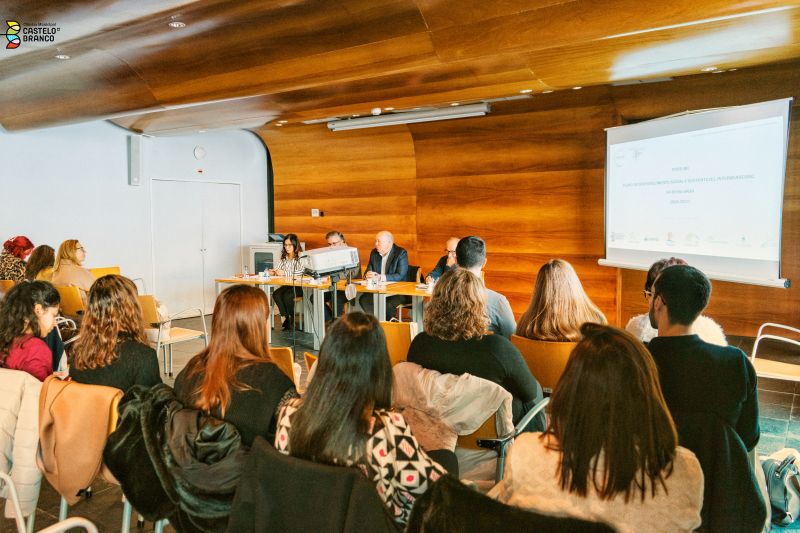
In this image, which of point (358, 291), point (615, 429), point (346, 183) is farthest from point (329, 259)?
point (346, 183)

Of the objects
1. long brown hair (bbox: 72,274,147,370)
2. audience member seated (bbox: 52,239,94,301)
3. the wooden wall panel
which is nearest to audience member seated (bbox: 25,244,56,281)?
audience member seated (bbox: 52,239,94,301)

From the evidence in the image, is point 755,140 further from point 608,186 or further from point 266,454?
point 266,454

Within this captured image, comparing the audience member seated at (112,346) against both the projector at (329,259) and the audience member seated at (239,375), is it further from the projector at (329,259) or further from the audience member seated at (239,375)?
the projector at (329,259)

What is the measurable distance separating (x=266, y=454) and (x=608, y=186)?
18.2ft

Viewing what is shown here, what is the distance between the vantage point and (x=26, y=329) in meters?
2.77

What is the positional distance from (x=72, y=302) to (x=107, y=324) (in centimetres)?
300

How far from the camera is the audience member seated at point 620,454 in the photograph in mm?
1287

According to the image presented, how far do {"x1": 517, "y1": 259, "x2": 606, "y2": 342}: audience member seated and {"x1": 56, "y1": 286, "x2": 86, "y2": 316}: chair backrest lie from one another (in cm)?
413

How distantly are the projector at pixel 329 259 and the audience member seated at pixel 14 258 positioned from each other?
3.26 meters

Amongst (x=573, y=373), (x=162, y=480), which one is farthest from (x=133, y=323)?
(x=573, y=373)

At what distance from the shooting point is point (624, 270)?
23.0ft

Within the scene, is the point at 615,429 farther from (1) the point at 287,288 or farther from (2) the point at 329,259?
(1) the point at 287,288

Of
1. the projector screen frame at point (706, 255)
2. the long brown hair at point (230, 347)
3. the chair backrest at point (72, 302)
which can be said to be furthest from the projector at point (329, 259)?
the projector screen frame at point (706, 255)

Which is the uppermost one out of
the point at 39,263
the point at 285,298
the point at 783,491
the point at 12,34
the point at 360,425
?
the point at 12,34
